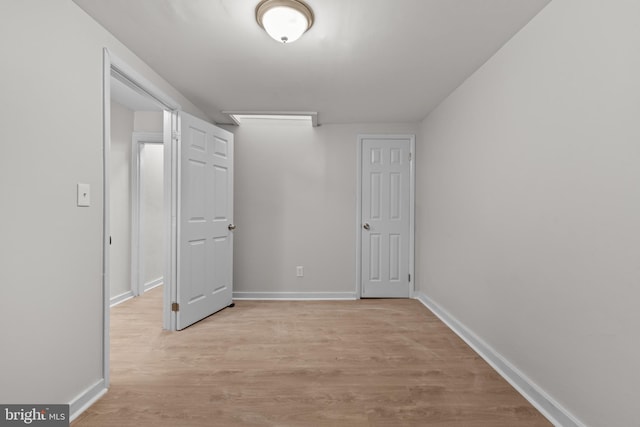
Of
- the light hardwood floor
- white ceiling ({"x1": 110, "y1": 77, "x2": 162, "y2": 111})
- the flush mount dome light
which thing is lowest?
the light hardwood floor

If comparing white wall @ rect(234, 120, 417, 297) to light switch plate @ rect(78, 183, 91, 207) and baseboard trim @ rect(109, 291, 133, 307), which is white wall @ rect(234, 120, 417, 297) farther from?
light switch plate @ rect(78, 183, 91, 207)

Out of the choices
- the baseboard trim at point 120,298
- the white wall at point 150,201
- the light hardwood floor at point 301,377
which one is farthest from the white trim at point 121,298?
the light hardwood floor at point 301,377

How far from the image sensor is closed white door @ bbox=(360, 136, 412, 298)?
3.71 m

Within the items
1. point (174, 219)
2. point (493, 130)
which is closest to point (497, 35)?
point (493, 130)

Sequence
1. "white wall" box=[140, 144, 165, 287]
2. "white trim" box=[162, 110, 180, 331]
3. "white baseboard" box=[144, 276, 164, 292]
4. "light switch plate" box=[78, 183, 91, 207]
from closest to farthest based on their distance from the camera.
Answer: "light switch plate" box=[78, 183, 91, 207]
"white trim" box=[162, 110, 180, 331]
"white wall" box=[140, 144, 165, 287]
"white baseboard" box=[144, 276, 164, 292]

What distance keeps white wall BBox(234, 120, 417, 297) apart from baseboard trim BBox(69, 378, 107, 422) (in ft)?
6.59

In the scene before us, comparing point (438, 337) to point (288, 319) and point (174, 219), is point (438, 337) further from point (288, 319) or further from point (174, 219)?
point (174, 219)

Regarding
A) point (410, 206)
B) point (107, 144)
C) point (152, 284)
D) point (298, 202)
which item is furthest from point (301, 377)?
point (152, 284)

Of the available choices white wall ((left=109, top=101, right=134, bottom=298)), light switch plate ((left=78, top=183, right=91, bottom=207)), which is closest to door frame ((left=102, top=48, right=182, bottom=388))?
light switch plate ((left=78, top=183, right=91, bottom=207))

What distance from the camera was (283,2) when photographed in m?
1.50

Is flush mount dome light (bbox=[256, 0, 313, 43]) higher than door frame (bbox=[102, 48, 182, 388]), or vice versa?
flush mount dome light (bbox=[256, 0, 313, 43])

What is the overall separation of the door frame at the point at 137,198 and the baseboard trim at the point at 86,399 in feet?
7.27

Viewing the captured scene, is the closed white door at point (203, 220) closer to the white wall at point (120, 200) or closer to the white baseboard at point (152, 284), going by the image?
the white wall at point (120, 200)

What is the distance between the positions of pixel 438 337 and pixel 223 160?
289 cm
